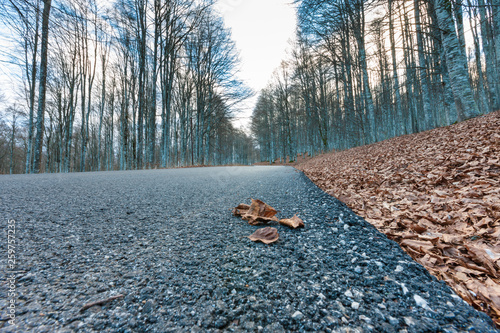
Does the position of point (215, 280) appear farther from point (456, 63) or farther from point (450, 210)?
point (456, 63)

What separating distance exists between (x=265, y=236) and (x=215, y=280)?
19.6 inches

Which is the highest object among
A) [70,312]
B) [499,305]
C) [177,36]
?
[177,36]

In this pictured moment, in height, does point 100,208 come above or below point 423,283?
above

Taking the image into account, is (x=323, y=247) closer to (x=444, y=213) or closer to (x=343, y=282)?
(x=343, y=282)

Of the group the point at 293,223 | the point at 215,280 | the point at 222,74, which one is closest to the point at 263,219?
the point at 293,223

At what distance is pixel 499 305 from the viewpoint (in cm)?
73

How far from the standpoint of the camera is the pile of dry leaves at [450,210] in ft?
3.06

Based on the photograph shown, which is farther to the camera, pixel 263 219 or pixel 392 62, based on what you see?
pixel 392 62

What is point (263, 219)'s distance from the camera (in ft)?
5.26

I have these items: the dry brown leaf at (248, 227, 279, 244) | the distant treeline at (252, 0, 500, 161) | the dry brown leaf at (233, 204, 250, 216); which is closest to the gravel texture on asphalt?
the dry brown leaf at (248, 227, 279, 244)

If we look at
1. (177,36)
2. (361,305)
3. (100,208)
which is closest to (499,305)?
(361,305)

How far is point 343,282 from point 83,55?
25402mm

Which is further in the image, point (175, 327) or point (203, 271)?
point (203, 271)

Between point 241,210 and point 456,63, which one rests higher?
point 456,63
